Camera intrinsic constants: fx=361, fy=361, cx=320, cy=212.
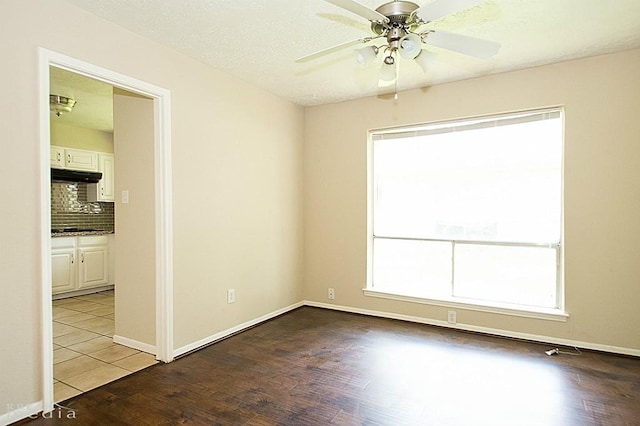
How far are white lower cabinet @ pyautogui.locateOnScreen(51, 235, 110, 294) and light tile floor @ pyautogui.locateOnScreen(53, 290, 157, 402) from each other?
28.6 inches

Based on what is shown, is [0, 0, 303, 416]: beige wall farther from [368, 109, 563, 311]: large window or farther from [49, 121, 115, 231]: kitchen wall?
[49, 121, 115, 231]: kitchen wall

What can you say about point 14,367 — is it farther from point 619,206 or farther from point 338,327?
point 619,206

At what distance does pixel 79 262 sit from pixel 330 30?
194 inches

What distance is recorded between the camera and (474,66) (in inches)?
132

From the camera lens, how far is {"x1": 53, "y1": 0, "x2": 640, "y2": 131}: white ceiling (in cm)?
236

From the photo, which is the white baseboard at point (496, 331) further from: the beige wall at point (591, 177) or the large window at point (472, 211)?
the large window at point (472, 211)

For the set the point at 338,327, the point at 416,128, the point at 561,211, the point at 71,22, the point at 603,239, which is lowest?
the point at 338,327

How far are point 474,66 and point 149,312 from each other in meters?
3.66

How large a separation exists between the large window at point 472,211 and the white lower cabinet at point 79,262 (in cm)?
419

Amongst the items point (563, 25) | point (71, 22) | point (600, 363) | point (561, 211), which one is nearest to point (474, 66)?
point (563, 25)

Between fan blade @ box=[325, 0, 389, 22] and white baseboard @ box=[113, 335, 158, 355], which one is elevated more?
fan blade @ box=[325, 0, 389, 22]

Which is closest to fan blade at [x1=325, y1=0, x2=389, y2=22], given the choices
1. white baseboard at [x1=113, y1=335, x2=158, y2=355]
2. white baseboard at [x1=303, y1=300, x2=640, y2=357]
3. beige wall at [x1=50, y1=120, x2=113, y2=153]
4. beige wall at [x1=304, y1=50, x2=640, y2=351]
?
beige wall at [x1=304, y1=50, x2=640, y2=351]

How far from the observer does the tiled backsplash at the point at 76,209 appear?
18.5ft

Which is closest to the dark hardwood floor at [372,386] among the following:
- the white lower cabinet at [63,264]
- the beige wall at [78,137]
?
the white lower cabinet at [63,264]
